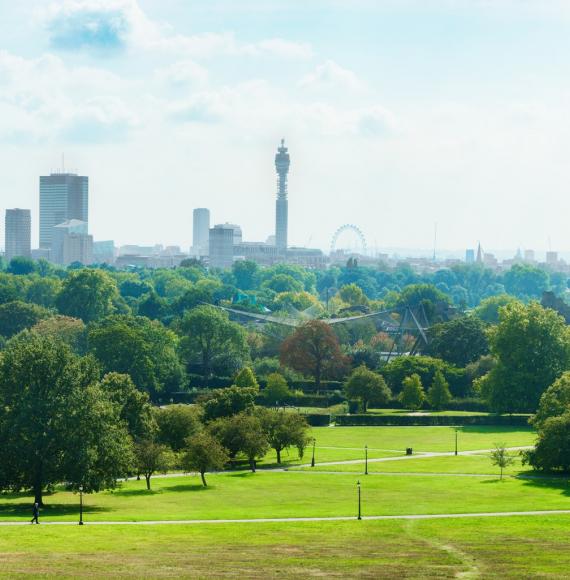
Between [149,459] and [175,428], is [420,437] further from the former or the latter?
[149,459]

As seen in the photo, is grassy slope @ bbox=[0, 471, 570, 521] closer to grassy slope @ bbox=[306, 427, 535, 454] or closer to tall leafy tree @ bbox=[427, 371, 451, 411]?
grassy slope @ bbox=[306, 427, 535, 454]

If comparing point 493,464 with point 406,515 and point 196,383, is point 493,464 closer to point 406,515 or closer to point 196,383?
point 406,515

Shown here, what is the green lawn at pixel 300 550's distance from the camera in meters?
50.3

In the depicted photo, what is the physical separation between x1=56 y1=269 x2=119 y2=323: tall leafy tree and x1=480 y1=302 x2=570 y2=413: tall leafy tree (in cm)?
7144

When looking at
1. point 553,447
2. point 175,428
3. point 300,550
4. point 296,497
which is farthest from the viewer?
point 175,428

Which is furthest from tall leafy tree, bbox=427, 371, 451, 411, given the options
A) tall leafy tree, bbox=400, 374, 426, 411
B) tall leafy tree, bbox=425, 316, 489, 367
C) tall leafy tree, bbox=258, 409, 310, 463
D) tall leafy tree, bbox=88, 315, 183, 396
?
tall leafy tree, bbox=258, 409, 310, 463

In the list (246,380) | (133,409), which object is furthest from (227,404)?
(246,380)

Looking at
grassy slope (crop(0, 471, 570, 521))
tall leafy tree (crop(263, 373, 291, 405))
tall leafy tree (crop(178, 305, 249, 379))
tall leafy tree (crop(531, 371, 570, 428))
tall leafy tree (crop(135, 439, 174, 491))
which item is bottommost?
grassy slope (crop(0, 471, 570, 521))

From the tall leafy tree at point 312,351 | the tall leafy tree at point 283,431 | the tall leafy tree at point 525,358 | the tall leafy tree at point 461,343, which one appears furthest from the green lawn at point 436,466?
the tall leafy tree at point 461,343

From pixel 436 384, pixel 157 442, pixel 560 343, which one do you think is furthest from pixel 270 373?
pixel 157 442

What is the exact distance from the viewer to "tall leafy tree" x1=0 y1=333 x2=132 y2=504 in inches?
2773

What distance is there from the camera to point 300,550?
5466 centimetres

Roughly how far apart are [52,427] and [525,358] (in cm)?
5635

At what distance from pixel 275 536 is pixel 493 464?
95.0 feet
